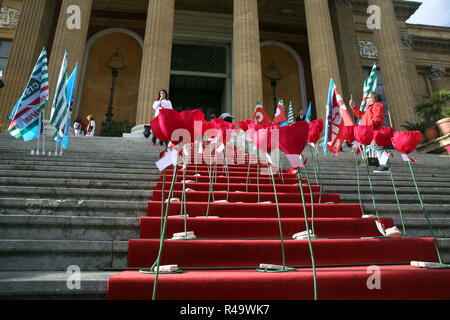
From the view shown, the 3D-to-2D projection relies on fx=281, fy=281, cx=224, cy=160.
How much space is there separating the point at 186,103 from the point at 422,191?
17486mm

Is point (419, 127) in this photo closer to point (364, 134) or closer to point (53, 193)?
point (364, 134)

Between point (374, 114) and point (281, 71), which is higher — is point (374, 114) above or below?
below

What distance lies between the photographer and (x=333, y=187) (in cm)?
490

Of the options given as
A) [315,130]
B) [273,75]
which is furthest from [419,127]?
[273,75]

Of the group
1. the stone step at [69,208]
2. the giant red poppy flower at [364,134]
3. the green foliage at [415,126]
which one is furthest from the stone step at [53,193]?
the green foliage at [415,126]

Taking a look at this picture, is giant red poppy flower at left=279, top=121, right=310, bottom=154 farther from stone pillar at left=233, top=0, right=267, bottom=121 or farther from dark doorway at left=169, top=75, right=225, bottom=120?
dark doorway at left=169, top=75, right=225, bottom=120

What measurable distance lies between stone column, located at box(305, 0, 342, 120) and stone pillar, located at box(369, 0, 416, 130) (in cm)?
314

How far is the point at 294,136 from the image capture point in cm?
164

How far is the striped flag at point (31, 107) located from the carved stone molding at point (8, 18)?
1401cm

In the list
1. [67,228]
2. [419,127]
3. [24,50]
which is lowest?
[67,228]

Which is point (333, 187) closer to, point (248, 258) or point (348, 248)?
point (348, 248)

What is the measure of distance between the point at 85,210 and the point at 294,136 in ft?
8.55

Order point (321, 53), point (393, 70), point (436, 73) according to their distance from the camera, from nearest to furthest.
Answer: point (321, 53) < point (393, 70) < point (436, 73)

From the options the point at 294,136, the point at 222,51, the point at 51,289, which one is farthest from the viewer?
the point at 222,51
